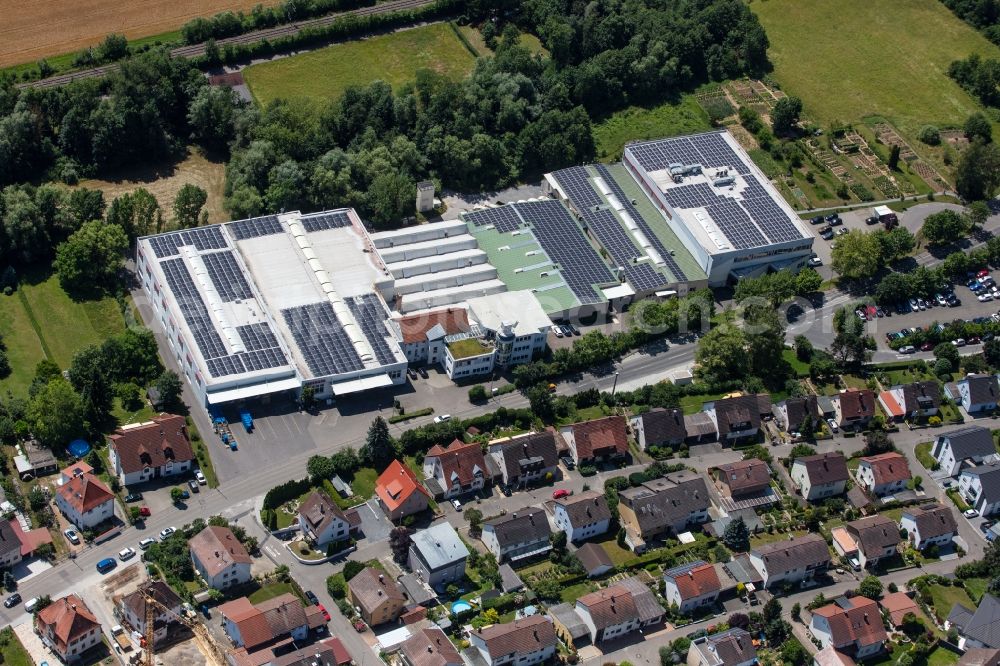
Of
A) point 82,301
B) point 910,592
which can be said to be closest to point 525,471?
point 910,592

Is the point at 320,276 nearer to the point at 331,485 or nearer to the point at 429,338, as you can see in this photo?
the point at 429,338

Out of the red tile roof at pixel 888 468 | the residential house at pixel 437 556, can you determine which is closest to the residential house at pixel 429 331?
the residential house at pixel 437 556

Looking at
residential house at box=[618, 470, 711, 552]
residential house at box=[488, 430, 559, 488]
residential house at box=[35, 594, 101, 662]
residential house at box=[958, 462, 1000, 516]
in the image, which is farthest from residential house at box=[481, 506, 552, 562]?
residential house at box=[958, 462, 1000, 516]

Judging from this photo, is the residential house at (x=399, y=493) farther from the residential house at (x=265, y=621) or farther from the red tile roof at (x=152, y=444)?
the red tile roof at (x=152, y=444)

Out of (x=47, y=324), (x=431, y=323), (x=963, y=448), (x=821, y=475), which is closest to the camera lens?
(x=821, y=475)

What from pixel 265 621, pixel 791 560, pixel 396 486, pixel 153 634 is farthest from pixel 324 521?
pixel 791 560

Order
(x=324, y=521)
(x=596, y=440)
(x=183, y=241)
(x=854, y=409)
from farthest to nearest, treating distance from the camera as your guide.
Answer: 1. (x=183, y=241)
2. (x=854, y=409)
3. (x=596, y=440)
4. (x=324, y=521)

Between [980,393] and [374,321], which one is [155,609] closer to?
[374,321]
